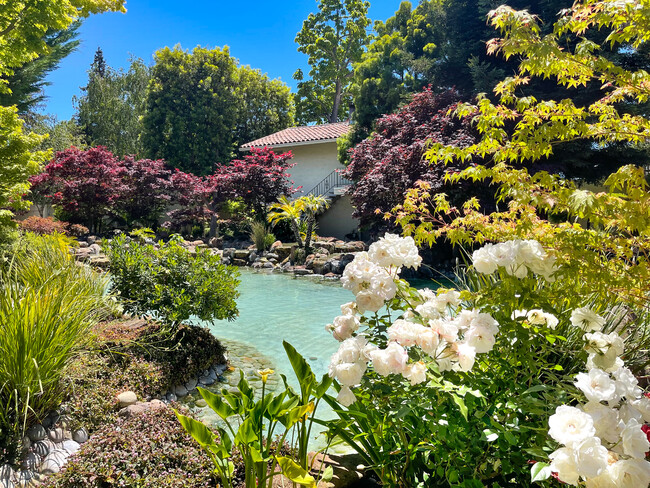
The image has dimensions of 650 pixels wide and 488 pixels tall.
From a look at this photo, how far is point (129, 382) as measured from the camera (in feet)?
10.5

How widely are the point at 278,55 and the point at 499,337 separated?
92.8 feet

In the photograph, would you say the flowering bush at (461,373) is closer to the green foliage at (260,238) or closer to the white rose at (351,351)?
the white rose at (351,351)

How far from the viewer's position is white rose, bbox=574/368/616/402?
1175 millimetres

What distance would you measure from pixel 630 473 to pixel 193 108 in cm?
2546

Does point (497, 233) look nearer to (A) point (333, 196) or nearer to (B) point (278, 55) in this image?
(A) point (333, 196)

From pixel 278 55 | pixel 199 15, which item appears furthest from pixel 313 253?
pixel 278 55

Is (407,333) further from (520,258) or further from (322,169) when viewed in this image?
(322,169)

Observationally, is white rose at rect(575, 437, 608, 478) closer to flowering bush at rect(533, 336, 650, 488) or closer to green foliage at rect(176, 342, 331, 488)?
flowering bush at rect(533, 336, 650, 488)

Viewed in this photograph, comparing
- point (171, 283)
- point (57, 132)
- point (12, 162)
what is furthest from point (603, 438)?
point (57, 132)

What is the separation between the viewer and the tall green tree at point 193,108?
2344 centimetres

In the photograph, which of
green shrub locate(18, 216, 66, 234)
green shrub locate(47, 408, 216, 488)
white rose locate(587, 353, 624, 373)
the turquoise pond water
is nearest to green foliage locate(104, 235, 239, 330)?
the turquoise pond water

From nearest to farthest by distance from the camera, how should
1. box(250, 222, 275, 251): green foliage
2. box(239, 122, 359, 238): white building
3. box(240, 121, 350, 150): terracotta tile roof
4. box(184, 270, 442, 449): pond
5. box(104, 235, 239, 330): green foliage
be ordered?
box(104, 235, 239, 330): green foliage → box(184, 270, 442, 449): pond → box(250, 222, 275, 251): green foliage → box(239, 122, 359, 238): white building → box(240, 121, 350, 150): terracotta tile roof

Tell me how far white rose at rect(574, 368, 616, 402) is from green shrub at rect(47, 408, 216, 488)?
1.71 m

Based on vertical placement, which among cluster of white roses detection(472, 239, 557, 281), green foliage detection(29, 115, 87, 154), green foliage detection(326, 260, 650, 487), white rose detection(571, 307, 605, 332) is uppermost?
green foliage detection(29, 115, 87, 154)
